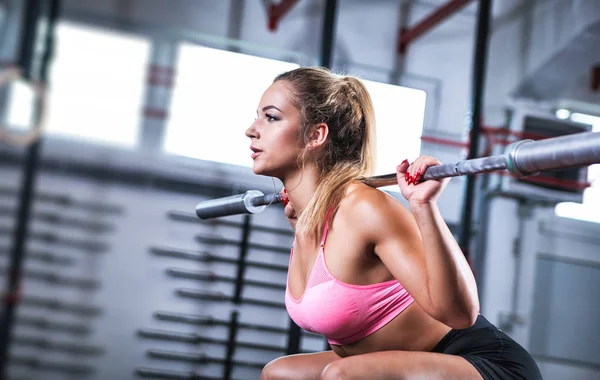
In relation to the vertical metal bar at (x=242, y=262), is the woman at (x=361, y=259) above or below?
above

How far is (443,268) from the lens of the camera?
4.70 ft

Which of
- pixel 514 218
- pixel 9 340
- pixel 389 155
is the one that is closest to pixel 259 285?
pixel 389 155

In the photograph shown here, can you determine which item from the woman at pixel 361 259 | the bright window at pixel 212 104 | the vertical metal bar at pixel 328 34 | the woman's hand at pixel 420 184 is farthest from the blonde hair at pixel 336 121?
the bright window at pixel 212 104

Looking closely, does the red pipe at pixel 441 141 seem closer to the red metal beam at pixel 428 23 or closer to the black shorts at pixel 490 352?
the red metal beam at pixel 428 23

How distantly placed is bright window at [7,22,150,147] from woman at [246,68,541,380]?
15.0 ft

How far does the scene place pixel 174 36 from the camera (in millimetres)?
6527

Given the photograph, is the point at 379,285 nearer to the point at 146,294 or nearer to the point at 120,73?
the point at 146,294

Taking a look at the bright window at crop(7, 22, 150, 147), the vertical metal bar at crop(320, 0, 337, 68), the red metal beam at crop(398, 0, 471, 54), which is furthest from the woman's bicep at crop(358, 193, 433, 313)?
the red metal beam at crop(398, 0, 471, 54)

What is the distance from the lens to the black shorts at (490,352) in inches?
64.4

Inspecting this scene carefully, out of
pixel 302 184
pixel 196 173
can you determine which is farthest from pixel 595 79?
pixel 302 184

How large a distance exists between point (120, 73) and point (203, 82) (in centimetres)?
77

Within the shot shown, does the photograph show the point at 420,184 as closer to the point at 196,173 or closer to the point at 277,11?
the point at 196,173

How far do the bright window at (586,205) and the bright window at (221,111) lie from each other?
77.8 inches

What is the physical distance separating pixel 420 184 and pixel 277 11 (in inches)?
219
